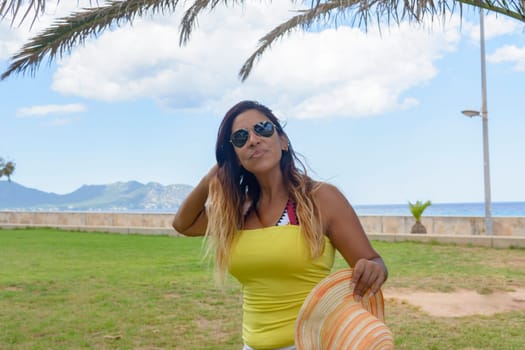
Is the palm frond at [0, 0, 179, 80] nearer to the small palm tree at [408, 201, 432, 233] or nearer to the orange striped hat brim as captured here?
the orange striped hat brim

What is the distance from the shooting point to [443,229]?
17438mm

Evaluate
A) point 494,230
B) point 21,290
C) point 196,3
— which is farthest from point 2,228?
point 196,3

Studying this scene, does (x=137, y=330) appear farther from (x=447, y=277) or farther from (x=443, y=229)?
(x=443, y=229)

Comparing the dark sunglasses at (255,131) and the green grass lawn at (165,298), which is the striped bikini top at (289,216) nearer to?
the dark sunglasses at (255,131)

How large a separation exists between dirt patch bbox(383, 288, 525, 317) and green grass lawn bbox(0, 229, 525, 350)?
24 cm

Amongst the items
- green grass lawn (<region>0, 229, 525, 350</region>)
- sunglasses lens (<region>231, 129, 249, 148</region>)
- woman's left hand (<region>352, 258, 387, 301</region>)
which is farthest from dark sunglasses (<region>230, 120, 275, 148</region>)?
green grass lawn (<region>0, 229, 525, 350</region>)

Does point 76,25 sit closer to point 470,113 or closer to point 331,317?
point 331,317

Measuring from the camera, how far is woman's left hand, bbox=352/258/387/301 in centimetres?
186

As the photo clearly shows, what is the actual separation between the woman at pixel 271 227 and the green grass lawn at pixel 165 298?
1.49 m

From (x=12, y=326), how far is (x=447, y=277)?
21.0 ft

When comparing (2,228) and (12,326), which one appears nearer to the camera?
(12,326)

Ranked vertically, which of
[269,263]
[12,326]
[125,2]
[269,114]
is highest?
[125,2]

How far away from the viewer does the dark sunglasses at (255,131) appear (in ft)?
7.09

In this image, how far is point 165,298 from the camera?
27.0 ft
